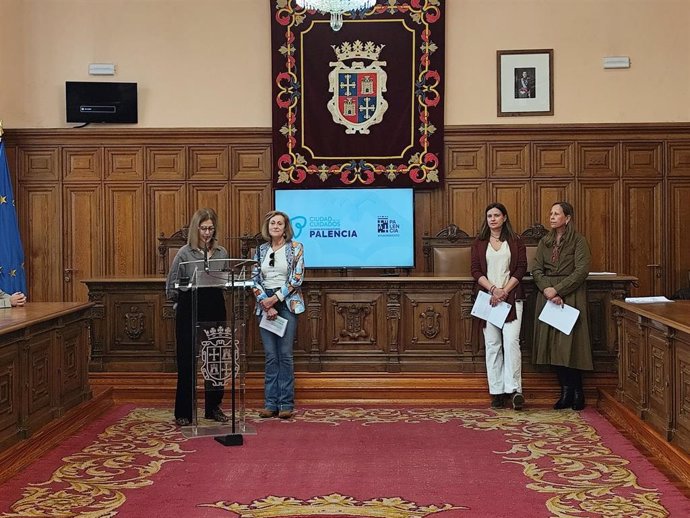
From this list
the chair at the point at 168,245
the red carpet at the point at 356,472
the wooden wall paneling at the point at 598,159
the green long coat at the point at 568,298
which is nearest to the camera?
the red carpet at the point at 356,472

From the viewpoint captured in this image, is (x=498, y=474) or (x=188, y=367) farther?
(x=188, y=367)

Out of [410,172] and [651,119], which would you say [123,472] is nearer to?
[410,172]

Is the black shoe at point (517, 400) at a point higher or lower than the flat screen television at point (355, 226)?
lower

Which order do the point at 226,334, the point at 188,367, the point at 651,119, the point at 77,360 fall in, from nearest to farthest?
the point at 226,334 < the point at 188,367 < the point at 77,360 < the point at 651,119

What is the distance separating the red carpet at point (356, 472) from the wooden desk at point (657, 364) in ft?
0.91

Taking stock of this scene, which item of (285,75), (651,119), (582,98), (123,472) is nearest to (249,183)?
(285,75)

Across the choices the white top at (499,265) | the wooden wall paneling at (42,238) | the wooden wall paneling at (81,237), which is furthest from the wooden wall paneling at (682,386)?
the wooden wall paneling at (42,238)

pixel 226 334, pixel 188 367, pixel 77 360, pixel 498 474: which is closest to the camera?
pixel 498 474

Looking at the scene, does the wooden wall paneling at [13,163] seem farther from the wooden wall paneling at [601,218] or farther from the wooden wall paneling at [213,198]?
the wooden wall paneling at [601,218]

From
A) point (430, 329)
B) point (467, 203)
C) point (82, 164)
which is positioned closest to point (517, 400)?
point (430, 329)

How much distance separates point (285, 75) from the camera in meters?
9.79

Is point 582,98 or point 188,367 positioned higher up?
point 582,98

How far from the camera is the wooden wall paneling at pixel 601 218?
31.9ft

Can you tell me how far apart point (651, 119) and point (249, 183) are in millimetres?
4426
